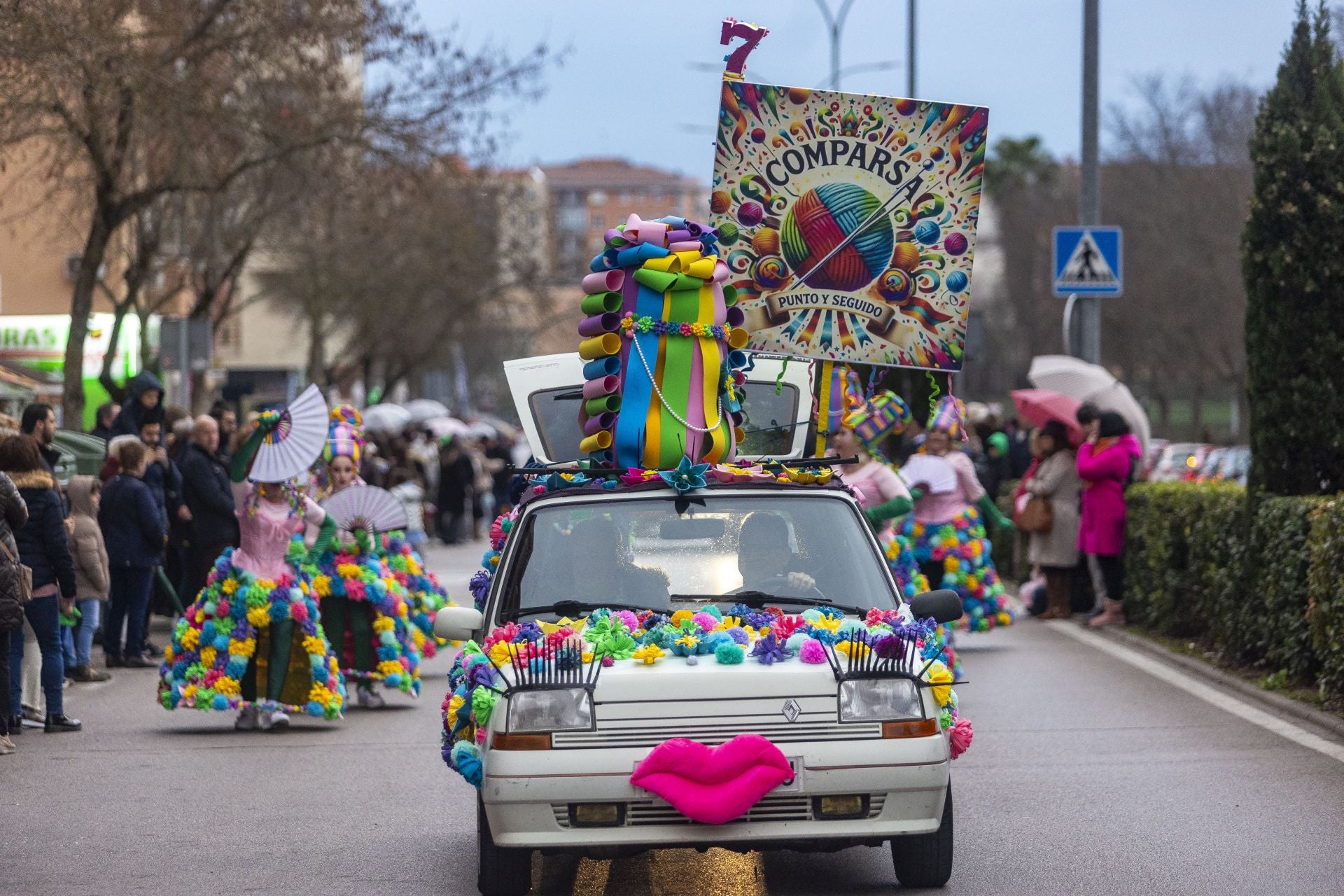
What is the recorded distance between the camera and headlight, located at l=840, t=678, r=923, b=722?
7020 millimetres

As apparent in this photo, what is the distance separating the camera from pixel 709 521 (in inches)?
313

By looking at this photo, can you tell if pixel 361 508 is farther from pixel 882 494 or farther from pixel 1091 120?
pixel 1091 120

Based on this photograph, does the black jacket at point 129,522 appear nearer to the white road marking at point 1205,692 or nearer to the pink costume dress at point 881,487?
the pink costume dress at point 881,487

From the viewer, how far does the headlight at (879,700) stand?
23.0 feet

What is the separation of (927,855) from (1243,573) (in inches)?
284

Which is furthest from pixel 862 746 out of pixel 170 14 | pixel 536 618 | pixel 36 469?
pixel 170 14

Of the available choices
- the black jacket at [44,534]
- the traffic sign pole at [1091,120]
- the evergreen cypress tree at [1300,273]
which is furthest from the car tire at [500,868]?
the traffic sign pole at [1091,120]

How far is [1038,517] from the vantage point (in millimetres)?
18812

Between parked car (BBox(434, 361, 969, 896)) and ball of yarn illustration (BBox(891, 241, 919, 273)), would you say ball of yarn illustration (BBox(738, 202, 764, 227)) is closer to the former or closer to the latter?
→ ball of yarn illustration (BBox(891, 241, 919, 273))

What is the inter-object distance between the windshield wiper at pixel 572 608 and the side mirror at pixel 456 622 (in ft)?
0.48

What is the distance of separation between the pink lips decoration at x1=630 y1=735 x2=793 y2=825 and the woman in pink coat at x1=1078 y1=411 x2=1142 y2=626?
38.8ft

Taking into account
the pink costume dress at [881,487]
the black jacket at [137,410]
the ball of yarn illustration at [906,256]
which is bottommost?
the pink costume dress at [881,487]

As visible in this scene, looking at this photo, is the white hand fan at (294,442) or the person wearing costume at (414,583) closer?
the white hand fan at (294,442)

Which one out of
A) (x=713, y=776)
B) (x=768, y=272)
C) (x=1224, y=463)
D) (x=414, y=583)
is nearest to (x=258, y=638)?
(x=414, y=583)
